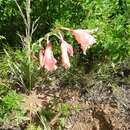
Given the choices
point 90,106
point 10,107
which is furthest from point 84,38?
point 90,106

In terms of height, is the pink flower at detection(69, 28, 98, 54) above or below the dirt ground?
above

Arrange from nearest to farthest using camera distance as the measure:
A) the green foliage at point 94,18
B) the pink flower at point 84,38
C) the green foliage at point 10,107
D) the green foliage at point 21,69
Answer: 1. the pink flower at point 84,38
2. the green foliage at point 10,107
3. the green foliage at point 94,18
4. the green foliage at point 21,69

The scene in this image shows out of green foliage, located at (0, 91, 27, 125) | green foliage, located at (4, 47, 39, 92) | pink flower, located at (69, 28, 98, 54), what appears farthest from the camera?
green foliage, located at (4, 47, 39, 92)

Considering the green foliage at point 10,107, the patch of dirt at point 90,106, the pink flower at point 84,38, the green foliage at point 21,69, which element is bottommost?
the patch of dirt at point 90,106

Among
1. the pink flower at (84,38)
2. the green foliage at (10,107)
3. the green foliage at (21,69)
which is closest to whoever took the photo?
the pink flower at (84,38)

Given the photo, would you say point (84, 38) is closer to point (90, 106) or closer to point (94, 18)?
point (94, 18)

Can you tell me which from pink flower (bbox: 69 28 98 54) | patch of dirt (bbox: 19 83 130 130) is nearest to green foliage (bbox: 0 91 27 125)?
patch of dirt (bbox: 19 83 130 130)

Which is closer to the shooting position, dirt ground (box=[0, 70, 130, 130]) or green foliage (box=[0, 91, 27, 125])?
green foliage (box=[0, 91, 27, 125])

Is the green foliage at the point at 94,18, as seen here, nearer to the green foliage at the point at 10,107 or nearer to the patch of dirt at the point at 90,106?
the patch of dirt at the point at 90,106

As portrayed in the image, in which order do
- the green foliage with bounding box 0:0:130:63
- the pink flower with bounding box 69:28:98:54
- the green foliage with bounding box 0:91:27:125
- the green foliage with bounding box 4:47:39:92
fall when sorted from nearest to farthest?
the pink flower with bounding box 69:28:98:54
the green foliage with bounding box 0:91:27:125
the green foliage with bounding box 0:0:130:63
the green foliage with bounding box 4:47:39:92

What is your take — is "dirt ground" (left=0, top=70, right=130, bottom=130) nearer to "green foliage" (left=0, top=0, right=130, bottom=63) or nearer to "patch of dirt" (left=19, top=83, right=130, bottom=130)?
"patch of dirt" (left=19, top=83, right=130, bottom=130)

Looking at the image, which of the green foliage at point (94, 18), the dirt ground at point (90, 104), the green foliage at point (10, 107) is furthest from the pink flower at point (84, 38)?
the dirt ground at point (90, 104)

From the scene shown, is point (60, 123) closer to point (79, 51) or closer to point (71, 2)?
point (79, 51)

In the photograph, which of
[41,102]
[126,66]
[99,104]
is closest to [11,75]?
[41,102]
